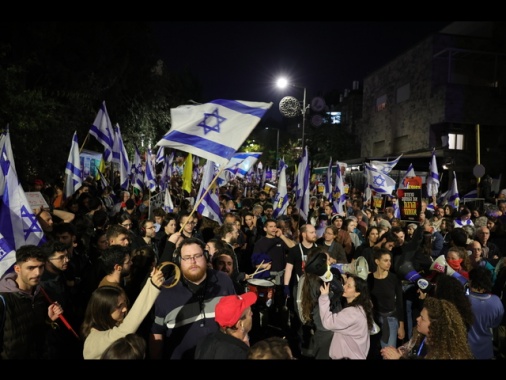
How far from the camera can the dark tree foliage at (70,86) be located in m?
12.6

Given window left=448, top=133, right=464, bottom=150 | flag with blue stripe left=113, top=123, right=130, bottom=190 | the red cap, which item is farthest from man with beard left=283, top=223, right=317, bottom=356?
window left=448, top=133, right=464, bottom=150

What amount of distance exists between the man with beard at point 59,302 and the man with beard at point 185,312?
78cm

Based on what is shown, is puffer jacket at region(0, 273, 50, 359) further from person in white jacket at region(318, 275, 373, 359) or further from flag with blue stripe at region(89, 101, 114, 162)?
flag with blue stripe at region(89, 101, 114, 162)

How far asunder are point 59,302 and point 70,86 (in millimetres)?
18922

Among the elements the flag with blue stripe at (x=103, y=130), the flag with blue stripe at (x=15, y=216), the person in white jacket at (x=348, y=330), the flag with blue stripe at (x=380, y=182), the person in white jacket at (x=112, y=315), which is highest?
the flag with blue stripe at (x=103, y=130)

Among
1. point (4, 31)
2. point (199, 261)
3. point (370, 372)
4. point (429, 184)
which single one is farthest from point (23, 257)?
point (4, 31)

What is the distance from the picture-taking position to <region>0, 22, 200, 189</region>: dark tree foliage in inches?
495

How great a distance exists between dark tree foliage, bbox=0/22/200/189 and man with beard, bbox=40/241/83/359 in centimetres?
809

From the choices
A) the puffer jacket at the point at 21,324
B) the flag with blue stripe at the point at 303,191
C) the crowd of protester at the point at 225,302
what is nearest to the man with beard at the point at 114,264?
the crowd of protester at the point at 225,302

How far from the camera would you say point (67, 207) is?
920 centimetres

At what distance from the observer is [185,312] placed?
3.68 metres

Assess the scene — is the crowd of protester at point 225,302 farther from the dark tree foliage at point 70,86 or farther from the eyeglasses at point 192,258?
the dark tree foliage at point 70,86

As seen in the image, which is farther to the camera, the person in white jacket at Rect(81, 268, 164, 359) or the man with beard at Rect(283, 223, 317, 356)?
the man with beard at Rect(283, 223, 317, 356)

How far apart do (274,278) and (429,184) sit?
10414 millimetres
